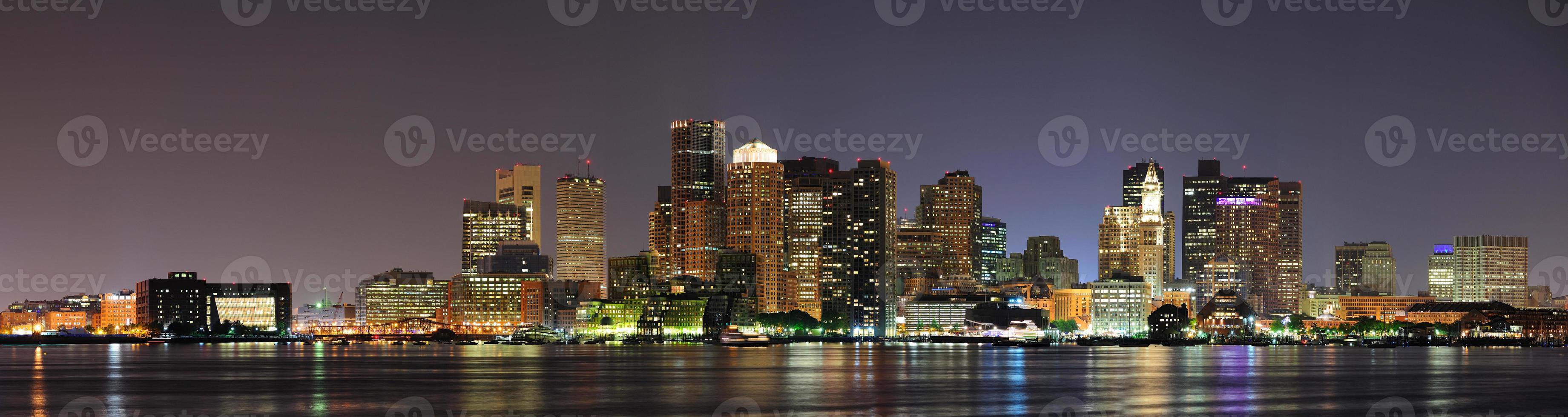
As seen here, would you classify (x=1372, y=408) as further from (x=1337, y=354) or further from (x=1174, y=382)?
(x=1337, y=354)

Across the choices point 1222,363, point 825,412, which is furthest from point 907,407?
point 1222,363

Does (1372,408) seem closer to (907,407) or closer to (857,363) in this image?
(907,407)

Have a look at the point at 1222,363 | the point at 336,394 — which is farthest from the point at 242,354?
the point at 1222,363

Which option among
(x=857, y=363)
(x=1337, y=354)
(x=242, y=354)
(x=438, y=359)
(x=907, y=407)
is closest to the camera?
(x=907, y=407)

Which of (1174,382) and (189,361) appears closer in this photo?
(1174,382)

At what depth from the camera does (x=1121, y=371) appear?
115 meters

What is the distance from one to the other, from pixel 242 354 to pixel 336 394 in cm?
9666

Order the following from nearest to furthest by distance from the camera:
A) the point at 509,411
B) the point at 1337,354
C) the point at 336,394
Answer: the point at 509,411, the point at 336,394, the point at 1337,354

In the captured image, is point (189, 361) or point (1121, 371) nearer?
point (1121, 371)

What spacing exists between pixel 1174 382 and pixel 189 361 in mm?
91803

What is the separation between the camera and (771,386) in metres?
87.5

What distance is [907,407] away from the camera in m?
70.1

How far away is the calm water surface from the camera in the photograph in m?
69.4

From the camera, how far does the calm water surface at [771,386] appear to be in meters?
69.4
